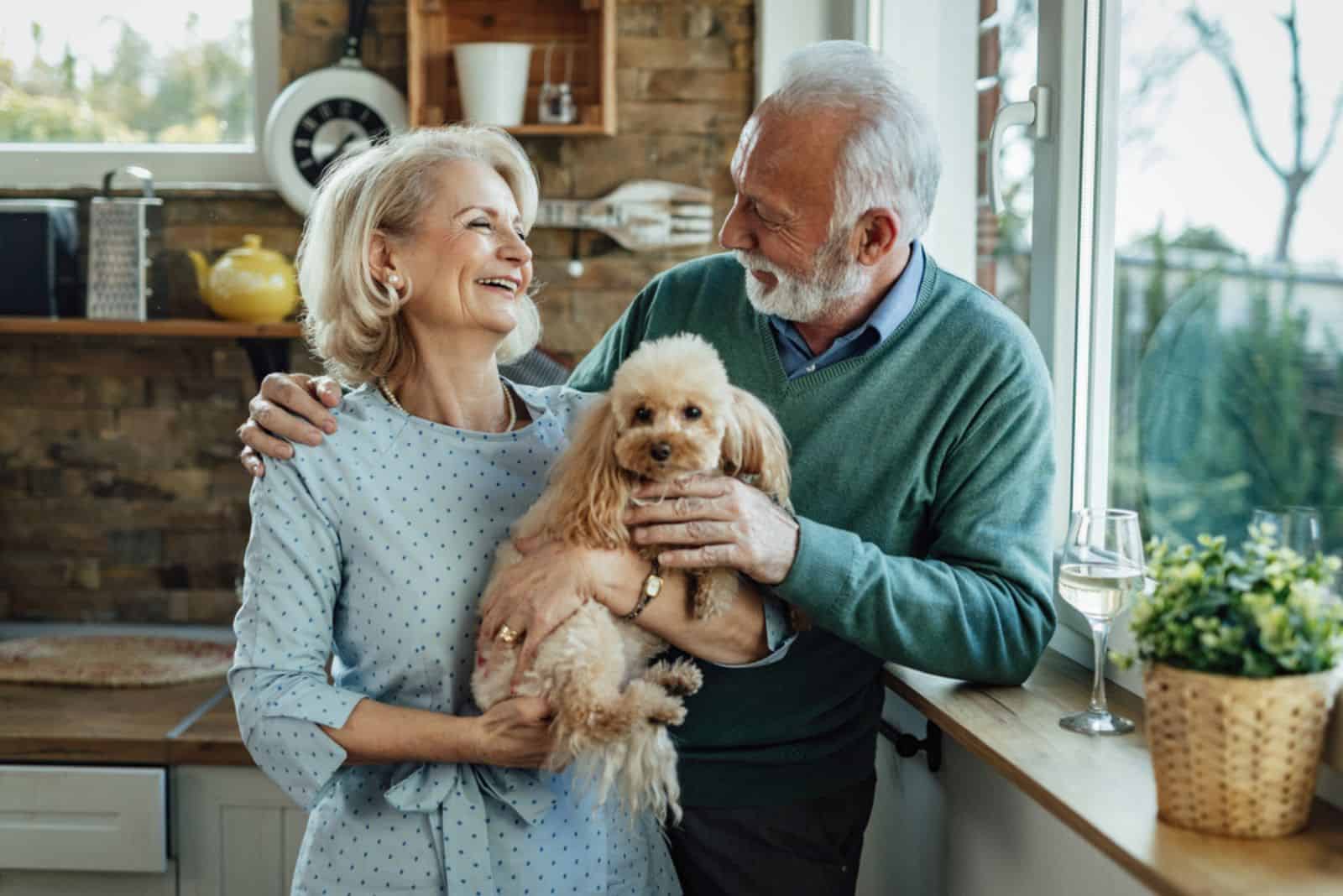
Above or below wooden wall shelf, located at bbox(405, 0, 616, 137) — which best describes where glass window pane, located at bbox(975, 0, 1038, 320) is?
below

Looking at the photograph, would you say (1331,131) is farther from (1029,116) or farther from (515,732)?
(515,732)

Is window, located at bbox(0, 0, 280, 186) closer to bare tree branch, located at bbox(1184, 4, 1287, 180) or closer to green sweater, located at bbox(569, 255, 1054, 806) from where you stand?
green sweater, located at bbox(569, 255, 1054, 806)

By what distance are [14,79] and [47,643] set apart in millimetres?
1460

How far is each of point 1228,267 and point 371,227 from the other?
102cm

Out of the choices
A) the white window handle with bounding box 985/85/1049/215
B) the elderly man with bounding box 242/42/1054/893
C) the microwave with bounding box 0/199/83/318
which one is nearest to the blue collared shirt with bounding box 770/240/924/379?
the elderly man with bounding box 242/42/1054/893

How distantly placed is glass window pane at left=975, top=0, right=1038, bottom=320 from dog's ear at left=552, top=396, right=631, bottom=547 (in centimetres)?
84

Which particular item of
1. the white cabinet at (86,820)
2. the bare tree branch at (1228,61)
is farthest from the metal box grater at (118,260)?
the bare tree branch at (1228,61)

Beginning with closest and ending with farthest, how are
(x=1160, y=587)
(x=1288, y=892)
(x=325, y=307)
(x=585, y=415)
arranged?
(x=1288, y=892) → (x=1160, y=587) → (x=585, y=415) → (x=325, y=307)

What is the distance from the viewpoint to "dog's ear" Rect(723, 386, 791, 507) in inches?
59.6

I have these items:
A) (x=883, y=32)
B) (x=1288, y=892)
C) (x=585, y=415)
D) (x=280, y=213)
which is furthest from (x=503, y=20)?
(x=1288, y=892)

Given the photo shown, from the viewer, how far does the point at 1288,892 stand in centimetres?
103

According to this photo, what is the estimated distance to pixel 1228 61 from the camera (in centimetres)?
152

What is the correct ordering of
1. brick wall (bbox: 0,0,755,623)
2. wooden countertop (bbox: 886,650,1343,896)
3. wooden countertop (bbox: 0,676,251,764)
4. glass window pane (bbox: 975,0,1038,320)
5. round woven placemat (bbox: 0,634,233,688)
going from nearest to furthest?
wooden countertop (bbox: 886,650,1343,896), glass window pane (bbox: 975,0,1038,320), wooden countertop (bbox: 0,676,251,764), round woven placemat (bbox: 0,634,233,688), brick wall (bbox: 0,0,755,623)

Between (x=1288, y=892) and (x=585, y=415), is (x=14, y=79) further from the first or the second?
(x=1288, y=892)
